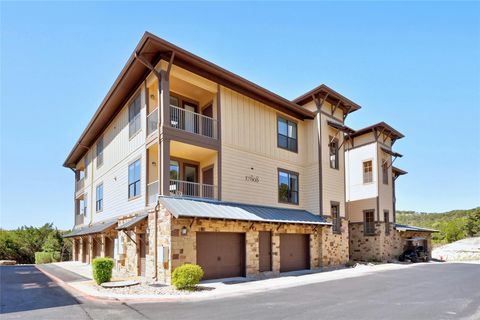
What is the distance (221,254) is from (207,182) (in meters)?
4.13

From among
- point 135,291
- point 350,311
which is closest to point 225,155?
point 135,291

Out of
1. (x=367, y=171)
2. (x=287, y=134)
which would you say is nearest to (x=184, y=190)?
(x=287, y=134)

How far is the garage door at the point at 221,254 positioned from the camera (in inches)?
612

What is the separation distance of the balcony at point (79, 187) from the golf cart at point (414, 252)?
28.2 metres

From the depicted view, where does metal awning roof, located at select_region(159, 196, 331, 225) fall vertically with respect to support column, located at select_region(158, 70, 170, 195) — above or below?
below

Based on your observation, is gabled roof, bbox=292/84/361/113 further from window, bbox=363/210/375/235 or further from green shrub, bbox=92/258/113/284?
green shrub, bbox=92/258/113/284

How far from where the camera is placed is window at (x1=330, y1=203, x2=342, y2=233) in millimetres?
23188

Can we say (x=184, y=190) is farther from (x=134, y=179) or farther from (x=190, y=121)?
(x=190, y=121)

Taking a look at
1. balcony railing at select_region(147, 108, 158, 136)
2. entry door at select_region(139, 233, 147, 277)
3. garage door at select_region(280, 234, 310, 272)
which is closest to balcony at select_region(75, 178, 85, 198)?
entry door at select_region(139, 233, 147, 277)

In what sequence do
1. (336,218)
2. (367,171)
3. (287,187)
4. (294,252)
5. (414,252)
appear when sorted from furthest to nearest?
(414,252)
(367,171)
(336,218)
(287,187)
(294,252)

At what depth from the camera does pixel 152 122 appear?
56.4 feet

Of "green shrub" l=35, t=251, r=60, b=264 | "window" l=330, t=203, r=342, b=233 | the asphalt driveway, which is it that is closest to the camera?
the asphalt driveway

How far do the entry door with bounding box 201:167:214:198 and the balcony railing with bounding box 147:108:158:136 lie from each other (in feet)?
11.6

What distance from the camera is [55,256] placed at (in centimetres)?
3447
